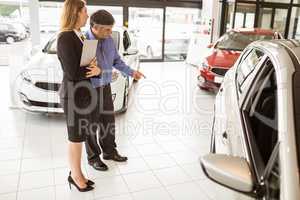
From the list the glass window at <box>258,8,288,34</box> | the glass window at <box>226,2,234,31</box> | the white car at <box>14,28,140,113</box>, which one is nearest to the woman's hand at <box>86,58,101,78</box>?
the white car at <box>14,28,140,113</box>

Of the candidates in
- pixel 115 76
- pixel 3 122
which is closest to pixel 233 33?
pixel 115 76

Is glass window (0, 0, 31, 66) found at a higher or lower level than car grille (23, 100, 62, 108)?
higher

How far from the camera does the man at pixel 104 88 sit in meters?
2.34

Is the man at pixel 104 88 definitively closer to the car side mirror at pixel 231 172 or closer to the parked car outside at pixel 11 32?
the car side mirror at pixel 231 172

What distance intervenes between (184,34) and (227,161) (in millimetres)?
8503

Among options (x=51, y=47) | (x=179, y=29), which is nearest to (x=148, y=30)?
(x=179, y=29)

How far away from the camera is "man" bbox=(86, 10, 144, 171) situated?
2.34 m

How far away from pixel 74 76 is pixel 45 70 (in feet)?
5.67

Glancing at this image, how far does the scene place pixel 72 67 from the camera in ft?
6.58

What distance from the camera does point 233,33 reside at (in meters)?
5.86

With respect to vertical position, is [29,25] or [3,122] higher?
[29,25]

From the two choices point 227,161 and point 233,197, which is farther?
point 233,197

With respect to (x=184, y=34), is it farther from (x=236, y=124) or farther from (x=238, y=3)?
(x=236, y=124)

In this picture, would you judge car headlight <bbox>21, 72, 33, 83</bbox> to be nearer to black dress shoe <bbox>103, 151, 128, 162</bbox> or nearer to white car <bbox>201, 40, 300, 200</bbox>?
black dress shoe <bbox>103, 151, 128, 162</bbox>
